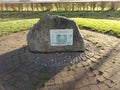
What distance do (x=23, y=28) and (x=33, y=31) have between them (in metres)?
2.82

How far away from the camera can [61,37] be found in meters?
4.98

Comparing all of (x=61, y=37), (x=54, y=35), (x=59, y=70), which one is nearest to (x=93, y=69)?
(x=59, y=70)

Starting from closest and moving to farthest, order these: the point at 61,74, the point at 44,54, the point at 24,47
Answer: the point at 61,74 < the point at 44,54 < the point at 24,47

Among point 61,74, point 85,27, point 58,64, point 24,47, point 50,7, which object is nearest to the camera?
point 61,74

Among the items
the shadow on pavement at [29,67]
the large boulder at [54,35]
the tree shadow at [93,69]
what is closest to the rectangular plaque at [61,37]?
the large boulder at [54,35]

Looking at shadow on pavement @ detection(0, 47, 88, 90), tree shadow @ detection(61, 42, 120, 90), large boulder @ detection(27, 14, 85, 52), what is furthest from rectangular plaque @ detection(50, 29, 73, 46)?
tree shadow @ detection(61, 42, 120, 90)

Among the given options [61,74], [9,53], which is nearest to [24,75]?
[61,74]

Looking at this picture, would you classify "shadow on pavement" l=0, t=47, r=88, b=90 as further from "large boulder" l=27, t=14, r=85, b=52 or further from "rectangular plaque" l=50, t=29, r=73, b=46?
"rectangular plaque" l=50, t=29, r=73, b=46

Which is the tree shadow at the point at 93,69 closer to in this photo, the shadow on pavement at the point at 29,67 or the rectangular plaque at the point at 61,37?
the shadow on pavement at the point at 29,67

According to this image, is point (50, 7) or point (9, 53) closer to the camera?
point (9, 53)

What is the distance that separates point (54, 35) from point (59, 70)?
958 mm

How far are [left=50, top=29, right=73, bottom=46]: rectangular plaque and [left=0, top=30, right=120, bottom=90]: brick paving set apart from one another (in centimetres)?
26

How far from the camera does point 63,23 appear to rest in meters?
4.98

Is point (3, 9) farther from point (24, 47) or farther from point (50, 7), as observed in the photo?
point (24, 47)
